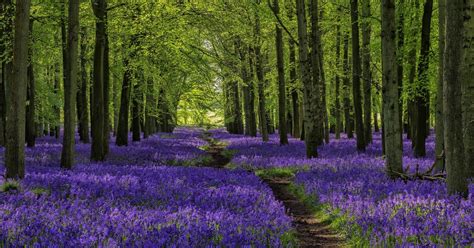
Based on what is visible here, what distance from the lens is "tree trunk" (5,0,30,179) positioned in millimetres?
9109

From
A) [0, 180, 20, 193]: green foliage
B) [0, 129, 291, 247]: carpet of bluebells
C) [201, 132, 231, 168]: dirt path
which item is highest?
[0, 180, 20, 193]: green foliage

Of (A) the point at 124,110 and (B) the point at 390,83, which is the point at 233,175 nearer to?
(B) the point at 390,83

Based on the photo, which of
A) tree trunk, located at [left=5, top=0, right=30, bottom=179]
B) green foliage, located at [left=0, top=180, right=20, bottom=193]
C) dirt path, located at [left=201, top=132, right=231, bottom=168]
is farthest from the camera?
dirt path, located at [left=201, top=132, right=231, bottom=168]

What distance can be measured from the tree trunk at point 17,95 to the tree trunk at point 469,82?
877 cm

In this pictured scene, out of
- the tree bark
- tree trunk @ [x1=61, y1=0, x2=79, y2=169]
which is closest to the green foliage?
tree trunk @ [x1=61, y1=0, x2=79, y2=169]

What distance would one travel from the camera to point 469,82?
10.5 metres

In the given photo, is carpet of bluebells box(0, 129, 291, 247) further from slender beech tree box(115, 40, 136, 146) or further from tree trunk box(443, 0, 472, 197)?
slender beech tree box(115, 40, 136, 146)

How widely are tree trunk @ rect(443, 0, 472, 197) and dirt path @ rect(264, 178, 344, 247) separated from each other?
2314 mm

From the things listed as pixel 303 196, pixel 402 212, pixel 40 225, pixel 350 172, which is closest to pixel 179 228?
pixel 40 225

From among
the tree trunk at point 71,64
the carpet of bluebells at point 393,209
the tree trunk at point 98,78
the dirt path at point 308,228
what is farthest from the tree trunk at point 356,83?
the tree trunk at point 71,64

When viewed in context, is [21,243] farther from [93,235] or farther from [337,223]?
[337,223]

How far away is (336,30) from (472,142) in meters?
21.1

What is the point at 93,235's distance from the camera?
505cm

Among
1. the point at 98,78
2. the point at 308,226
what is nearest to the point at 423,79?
the point at 308,226
